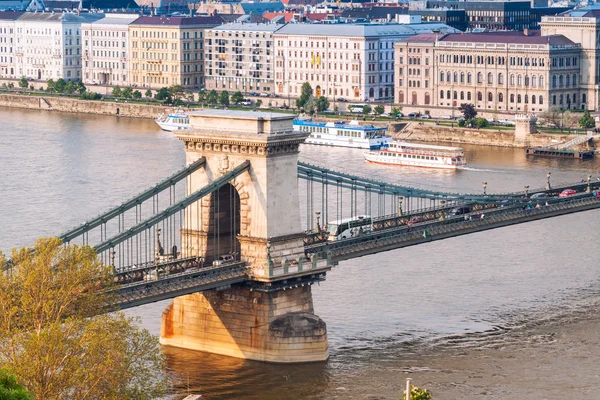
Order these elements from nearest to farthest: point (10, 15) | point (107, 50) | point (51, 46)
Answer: point (107, 50) < point (51, 46) < point (10, 15)

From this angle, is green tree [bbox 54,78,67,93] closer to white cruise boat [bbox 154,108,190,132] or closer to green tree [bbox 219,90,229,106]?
green tree [bbox 219,90,229,106]

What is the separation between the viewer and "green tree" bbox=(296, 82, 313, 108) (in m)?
106

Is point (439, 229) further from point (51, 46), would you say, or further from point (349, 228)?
point (51, 46)

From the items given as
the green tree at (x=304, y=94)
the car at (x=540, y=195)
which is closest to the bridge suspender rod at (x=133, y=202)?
the car at (x=540, y=195)

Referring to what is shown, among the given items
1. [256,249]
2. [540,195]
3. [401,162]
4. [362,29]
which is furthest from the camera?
[362,29]

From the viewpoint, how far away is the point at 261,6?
495ft

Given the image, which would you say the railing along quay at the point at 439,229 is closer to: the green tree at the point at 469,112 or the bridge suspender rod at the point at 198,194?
the bridge suspender rod at the point at 198,194

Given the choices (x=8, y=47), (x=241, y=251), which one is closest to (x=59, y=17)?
(x=8, y=47)

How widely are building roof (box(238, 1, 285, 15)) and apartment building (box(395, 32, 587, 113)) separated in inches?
1651

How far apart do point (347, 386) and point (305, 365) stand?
181 cm

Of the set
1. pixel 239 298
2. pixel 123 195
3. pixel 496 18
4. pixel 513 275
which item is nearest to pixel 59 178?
pixel 123 195

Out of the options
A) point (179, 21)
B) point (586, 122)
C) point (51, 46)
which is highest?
point (179, 21)

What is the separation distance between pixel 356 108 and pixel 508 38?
9316 millimetres

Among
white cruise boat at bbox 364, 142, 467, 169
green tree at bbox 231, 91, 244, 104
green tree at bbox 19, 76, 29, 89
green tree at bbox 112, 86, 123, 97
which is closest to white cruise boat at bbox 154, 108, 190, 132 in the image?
green tree at bbox 231, 91, 244, 104
